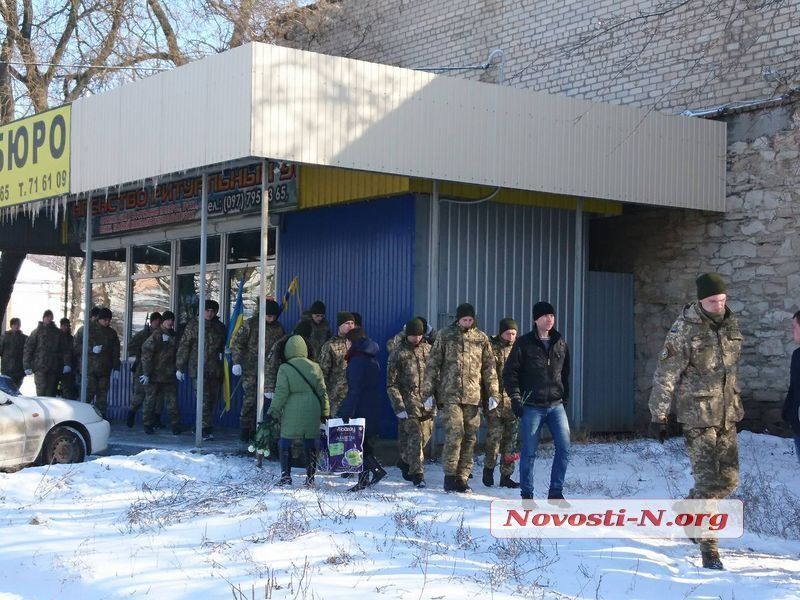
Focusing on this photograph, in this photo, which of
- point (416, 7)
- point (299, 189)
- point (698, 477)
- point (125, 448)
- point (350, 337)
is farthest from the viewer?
point (416, 7)

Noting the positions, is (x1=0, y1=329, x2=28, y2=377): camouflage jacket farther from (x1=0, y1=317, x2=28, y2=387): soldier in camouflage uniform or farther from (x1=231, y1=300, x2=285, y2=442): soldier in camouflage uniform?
(x1=231, y1=300, x2=285, y2=442): soldier in camouflage uniform

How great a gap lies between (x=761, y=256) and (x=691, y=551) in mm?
7071

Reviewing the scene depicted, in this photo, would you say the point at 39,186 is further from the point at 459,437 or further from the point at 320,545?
the point at 320,545

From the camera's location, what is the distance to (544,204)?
1392 cm

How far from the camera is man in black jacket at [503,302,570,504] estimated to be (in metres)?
9.26

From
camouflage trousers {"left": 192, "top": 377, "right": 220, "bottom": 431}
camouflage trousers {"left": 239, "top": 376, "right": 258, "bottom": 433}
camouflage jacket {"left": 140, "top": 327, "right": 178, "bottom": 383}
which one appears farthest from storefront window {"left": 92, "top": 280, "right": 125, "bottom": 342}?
camouflage trousers {"left": 239, "top": 376, "right": 258, "bottom": 433}

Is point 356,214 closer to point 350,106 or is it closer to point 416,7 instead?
point 350,106

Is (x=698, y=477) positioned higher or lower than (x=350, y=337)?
lower

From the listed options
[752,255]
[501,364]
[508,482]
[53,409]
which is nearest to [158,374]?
[53,409]

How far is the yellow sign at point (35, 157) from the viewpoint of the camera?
13.8m

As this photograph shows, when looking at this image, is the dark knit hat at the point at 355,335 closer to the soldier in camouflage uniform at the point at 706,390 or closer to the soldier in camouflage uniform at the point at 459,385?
the soldier in camouflage uniform at the point at 459,385

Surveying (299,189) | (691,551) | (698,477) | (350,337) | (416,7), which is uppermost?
(416,7)

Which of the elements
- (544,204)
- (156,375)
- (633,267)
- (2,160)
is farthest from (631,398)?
(2,160)

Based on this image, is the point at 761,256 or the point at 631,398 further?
the point at 631,398
